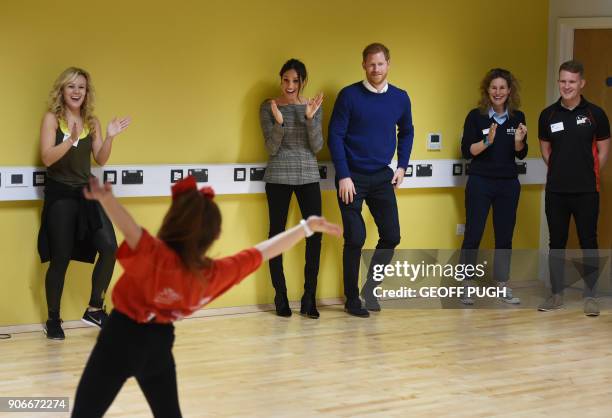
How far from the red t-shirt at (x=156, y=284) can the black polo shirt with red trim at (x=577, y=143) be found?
4293 mm

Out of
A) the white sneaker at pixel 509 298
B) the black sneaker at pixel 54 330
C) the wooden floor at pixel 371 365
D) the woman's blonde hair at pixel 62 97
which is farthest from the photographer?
the white sneaker at pixel 509 298

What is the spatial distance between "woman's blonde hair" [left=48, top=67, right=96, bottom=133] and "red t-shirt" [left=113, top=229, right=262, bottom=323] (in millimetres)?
2967

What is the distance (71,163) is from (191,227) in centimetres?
306

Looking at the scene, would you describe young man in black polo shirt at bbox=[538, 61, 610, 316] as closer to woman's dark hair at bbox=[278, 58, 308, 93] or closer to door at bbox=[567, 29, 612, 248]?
door at bbox=[567, 29, 612, 248]

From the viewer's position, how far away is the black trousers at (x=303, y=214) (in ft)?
21.2

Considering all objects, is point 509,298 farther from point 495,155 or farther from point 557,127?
point 557,127

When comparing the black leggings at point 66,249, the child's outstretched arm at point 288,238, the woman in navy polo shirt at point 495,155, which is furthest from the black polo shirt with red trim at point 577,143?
the child's outstretched arm at point 288,238

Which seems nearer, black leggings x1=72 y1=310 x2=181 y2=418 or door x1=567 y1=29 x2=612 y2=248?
black leggings x1=72 y1=310 x2=181 y2=418

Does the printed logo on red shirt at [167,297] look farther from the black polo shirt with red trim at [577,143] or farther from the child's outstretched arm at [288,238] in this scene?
the black polo shirt with red trim at [577,143]

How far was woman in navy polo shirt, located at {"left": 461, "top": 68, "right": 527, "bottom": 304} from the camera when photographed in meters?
6.95

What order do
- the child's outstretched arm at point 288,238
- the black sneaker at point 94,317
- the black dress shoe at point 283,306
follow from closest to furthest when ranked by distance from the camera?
the child's outstretched arm at point 288,238
the black sneaker at point 94,317
the black dress shoe at point 283,306

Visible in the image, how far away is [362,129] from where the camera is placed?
21.3 ft

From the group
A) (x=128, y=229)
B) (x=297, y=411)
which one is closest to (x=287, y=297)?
(x=297, y=411)

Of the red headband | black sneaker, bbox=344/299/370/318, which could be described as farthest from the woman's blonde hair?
the red headband
